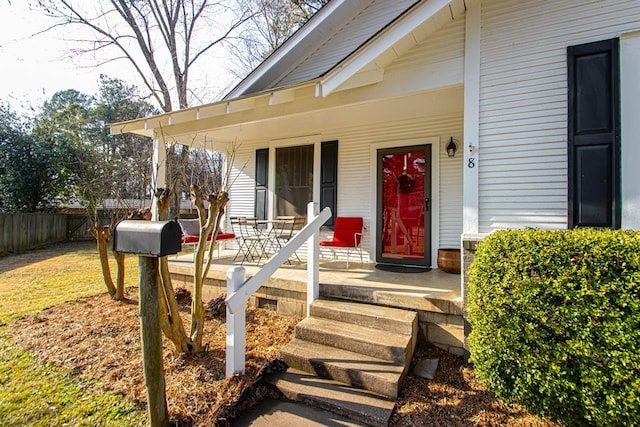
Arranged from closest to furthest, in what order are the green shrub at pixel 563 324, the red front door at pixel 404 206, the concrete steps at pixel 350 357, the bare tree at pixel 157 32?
the green shrub at pixel 563 324, the concrete steps at pixel 350 357, the red front door at pixel 404 206, the bare tree at pixel 157 32

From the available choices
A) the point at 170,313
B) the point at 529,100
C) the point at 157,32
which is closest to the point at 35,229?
the point at 157,32

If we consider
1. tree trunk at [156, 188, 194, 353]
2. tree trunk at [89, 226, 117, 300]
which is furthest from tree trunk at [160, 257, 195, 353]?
tree trunk at [89, 226, 117, 300]

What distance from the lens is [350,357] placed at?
257 cm

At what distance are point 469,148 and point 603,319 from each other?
1.77m

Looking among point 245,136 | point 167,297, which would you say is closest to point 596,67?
point 167,297

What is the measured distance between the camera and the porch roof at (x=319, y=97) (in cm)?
322

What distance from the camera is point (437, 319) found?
2.98m

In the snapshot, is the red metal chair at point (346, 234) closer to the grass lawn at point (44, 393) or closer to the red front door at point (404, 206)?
the red front door at point (404, 206)

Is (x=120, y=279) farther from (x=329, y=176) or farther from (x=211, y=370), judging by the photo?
(x=329, y=176)

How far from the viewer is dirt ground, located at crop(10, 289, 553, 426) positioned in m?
2.12

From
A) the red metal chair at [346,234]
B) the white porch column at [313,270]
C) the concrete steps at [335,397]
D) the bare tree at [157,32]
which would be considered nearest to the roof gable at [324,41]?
the red metal chair at [346,234]

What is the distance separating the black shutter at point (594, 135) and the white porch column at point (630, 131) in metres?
0.04

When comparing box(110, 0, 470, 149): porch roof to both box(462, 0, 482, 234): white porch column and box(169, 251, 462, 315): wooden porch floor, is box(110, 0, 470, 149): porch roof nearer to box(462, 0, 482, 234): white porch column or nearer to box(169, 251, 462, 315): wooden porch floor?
box(462, 0, 482, 234): white porch column

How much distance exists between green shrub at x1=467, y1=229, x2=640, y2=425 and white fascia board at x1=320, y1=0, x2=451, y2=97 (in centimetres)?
233
